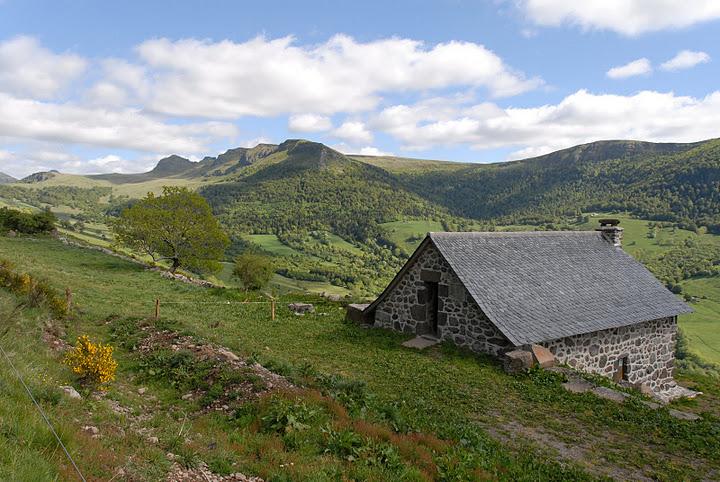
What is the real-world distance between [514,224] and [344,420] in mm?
154756

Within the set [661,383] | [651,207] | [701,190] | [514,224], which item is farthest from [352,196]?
[661,383]

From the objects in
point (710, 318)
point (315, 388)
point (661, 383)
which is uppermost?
point (315, 388)

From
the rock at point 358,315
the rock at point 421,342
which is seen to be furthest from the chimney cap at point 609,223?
the rock at point 358,315

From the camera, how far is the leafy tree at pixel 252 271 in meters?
28.2

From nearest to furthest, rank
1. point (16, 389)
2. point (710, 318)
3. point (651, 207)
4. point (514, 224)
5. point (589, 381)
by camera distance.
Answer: point (16, 389) < point (589, 381) < point (710, 318) < point (651, 207) < point (514, 224)

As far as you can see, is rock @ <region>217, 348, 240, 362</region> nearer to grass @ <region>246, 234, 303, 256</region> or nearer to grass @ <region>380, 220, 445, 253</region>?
grass @ <region>246, 234, 303, 256</region>

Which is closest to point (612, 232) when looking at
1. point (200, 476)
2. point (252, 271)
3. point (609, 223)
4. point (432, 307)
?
point (609, 223)

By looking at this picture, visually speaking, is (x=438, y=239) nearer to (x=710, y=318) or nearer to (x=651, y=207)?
(x=710, y=318)

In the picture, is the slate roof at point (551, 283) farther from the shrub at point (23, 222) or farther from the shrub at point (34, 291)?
the shrub at point (23, 222)

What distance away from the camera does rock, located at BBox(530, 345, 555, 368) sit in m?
13.0

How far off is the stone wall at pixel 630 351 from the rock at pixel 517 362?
6.02ft

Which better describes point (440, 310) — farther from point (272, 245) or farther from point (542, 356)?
point (272, 245)

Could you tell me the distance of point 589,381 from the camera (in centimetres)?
1239

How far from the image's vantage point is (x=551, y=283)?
16844 mm
